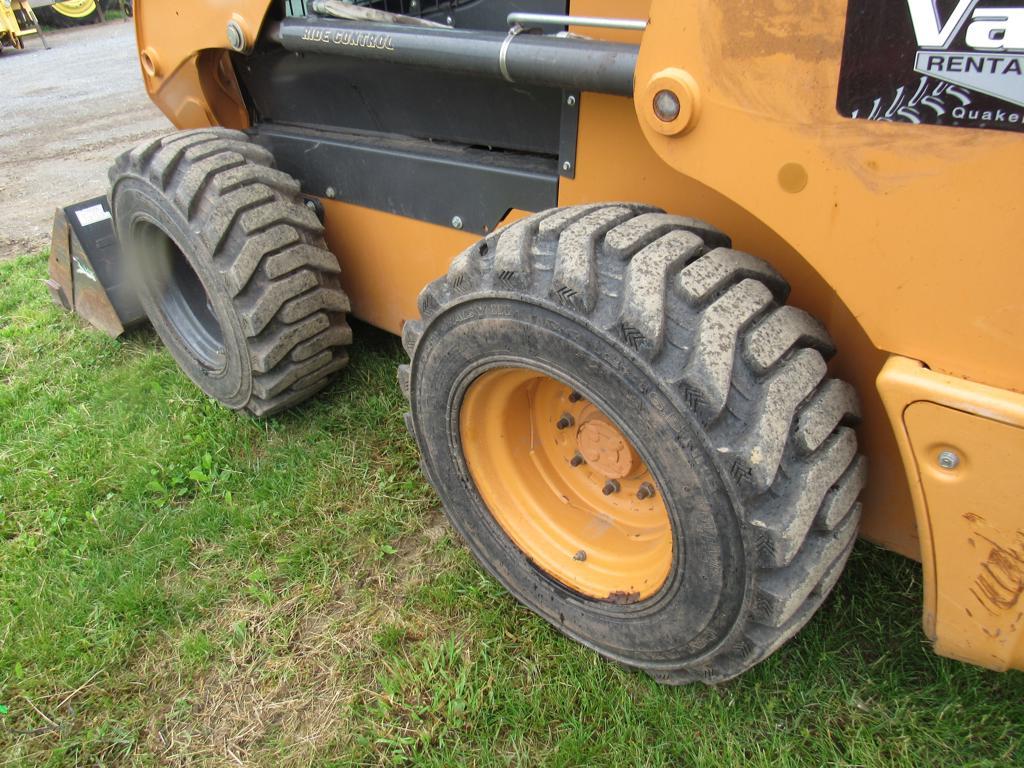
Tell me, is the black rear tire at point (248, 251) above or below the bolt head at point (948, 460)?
below

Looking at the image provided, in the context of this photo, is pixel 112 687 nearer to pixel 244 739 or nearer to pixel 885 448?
Answer: pixel 244 739

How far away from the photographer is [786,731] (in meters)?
1.79

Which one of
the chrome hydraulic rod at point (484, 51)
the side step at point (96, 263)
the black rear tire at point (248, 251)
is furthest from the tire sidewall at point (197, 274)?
the chrome hydraulic rod at point (484, 51)

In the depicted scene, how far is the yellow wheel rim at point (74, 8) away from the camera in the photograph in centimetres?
1397

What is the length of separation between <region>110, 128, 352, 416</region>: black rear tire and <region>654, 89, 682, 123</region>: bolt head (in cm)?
143

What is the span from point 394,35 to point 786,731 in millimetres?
1910

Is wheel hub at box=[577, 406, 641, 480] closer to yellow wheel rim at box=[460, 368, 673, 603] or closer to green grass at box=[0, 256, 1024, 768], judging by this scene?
yellow wheel rim at box=[460, 368, 673, 603]

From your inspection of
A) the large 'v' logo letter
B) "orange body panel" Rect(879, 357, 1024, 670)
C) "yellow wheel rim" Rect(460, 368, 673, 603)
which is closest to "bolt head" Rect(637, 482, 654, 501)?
"yellow wheel rim" Rect(460, 368, 673, 603)

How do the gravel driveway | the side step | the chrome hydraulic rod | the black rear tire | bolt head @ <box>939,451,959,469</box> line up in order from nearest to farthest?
bolt head @ <box>939,451,959,469</box>, the chrome hydraulic rod, the black rear tire, the side step, the gravel driveway

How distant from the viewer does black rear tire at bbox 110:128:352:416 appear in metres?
2.44

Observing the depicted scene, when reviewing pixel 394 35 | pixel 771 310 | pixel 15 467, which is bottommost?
pixel 15 467

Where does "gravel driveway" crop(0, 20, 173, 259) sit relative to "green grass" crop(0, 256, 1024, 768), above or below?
below

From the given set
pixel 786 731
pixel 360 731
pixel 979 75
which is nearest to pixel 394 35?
pixel 979 75

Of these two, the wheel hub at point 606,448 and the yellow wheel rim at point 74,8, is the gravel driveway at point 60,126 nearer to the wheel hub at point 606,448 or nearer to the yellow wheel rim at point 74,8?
the yellow wheel rim at point 74,8
